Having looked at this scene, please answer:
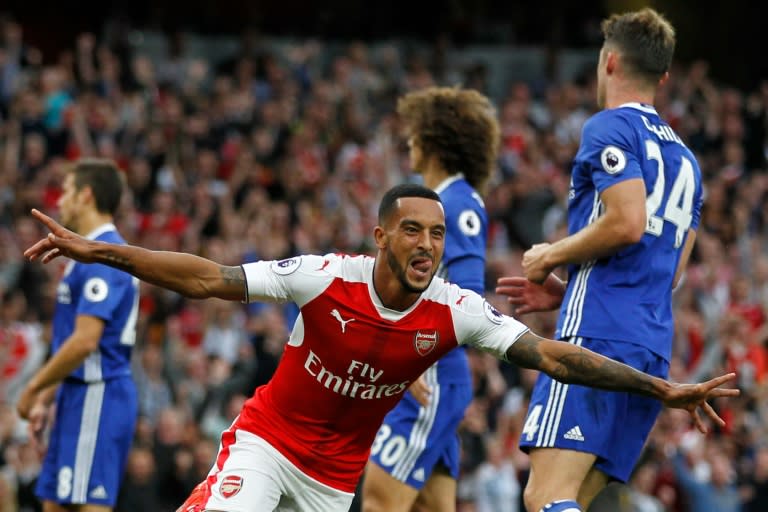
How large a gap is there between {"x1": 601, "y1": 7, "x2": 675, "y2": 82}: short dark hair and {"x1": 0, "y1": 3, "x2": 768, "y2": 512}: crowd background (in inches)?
250

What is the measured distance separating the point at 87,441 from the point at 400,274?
10.0 feet

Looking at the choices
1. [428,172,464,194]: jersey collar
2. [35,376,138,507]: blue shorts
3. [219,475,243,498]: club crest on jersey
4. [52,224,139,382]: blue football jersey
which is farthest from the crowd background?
[219,475,243,498]: club crest on jersey

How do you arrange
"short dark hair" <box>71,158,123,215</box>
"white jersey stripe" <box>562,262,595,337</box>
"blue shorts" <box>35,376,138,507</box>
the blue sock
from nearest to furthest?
the blue sock → "white jersey stripe" <box>562,262,595,337</box> → "blue shorts" <box>35,376,138,507</box> → "short dark hair" <box>71,158,123,215</box>

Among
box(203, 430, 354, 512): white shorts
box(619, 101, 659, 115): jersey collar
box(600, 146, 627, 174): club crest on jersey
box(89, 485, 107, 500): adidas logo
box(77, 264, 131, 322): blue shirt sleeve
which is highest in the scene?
box(619, 101, 659, 115): jersey collar

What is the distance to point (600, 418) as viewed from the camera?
18.6 feet

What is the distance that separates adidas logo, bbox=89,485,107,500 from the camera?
7758 millimetres

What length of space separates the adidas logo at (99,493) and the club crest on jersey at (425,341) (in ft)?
9.52

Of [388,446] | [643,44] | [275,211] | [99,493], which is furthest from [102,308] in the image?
[275,211]

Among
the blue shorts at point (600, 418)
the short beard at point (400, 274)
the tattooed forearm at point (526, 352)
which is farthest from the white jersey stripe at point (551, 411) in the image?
the short beard at point (400, 274)

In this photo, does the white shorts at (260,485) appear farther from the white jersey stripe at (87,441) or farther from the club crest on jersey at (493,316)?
the white jersey stripe at (87,441)

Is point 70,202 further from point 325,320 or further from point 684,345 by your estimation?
point 684,345

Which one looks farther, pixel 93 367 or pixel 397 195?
pixel 93 367

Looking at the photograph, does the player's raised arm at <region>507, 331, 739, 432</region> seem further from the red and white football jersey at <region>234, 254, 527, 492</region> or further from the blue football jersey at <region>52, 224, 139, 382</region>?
the blue football jersey at <region>52, 224, 139, 382</region>

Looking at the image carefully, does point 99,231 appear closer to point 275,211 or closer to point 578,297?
point 578,297
